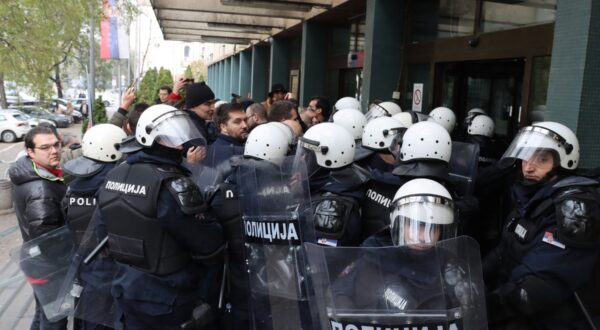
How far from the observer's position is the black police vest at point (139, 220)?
2.66 meters

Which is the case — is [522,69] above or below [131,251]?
above

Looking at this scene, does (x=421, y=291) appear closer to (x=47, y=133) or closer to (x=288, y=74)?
(x=47, y=133)

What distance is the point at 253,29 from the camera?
15289 mm

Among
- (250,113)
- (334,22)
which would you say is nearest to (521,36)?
(250,113)

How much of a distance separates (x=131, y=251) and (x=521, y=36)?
4.52 meters

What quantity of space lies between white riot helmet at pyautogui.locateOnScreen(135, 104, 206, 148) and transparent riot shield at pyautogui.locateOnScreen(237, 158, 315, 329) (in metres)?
0.40

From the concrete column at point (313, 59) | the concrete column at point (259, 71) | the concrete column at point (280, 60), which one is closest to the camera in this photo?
the concrete column at point (313, 59)

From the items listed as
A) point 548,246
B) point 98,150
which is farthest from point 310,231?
point 98,150

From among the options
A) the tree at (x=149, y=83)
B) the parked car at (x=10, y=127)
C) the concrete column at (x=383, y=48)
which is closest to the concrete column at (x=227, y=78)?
the tree at (x=149, y=83)

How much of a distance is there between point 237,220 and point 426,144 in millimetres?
1237

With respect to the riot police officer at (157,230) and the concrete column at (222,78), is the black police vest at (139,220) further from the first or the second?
the concrete column at (222,78)

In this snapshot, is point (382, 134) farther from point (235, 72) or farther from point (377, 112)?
point (235, 72)

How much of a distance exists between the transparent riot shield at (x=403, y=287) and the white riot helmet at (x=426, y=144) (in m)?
1.28

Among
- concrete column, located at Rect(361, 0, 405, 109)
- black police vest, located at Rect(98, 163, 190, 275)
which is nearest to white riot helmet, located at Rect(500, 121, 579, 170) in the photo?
black police vest, located at Rect(98, 163, 190, 275)
